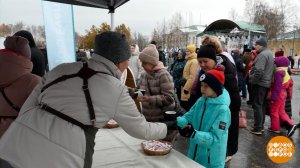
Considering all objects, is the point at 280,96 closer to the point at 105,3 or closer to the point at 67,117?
the point at 105,3

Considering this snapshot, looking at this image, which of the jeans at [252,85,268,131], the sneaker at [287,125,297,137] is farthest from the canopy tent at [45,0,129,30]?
the sneaker at [287,125,297,137]

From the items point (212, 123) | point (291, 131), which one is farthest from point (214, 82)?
point (291, 131)

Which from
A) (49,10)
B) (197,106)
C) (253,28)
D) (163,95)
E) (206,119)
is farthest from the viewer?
(253,28)

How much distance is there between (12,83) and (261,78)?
14.2 ft

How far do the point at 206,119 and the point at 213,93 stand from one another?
22 cm

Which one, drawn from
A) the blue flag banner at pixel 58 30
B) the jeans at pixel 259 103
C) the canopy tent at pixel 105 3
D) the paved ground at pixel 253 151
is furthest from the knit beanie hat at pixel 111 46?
the jeans at pixel 259 103

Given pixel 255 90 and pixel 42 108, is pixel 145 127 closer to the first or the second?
pixel 42 108

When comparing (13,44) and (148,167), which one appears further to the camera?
(13,44)

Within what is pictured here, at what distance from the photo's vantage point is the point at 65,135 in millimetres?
1416

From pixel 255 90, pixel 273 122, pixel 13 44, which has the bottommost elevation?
pixel 273 122

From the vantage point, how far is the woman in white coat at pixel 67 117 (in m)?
1.42

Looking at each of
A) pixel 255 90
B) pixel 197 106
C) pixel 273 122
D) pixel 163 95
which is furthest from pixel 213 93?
pixel 273 122

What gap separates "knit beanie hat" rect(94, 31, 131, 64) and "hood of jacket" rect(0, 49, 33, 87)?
2.48 feet

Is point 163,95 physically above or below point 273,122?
above
